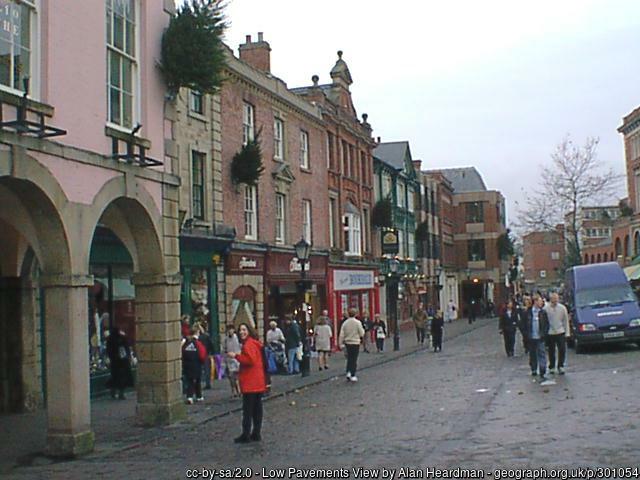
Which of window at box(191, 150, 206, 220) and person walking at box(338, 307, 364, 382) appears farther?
window at box(191, 150, 206, 220)

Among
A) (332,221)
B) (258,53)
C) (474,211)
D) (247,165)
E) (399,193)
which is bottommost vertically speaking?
(332,221)

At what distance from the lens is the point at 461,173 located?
314 ft

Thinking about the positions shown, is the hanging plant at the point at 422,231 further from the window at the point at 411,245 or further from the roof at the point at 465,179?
the roof at the point at 465,179

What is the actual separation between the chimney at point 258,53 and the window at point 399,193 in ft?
68.8

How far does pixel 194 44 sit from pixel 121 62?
4.75ft

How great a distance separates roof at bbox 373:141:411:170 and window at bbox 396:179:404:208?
4.72 ft

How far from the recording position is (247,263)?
26.6 metres

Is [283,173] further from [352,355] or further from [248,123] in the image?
[352,355]

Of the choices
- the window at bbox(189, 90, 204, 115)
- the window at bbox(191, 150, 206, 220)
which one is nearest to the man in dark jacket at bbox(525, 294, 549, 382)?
the window at bbox(191, 150, 206, 220)

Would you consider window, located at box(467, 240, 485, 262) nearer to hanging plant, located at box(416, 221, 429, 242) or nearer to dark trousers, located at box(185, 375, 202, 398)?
hanging plant, located at box(416, 221, 429, 242)

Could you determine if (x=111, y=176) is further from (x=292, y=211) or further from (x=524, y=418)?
(x=292, y=211)

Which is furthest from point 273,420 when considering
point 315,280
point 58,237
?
point 315,280

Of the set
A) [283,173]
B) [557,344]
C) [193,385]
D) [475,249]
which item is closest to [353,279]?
[283,173]

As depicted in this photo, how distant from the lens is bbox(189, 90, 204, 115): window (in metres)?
24.1
